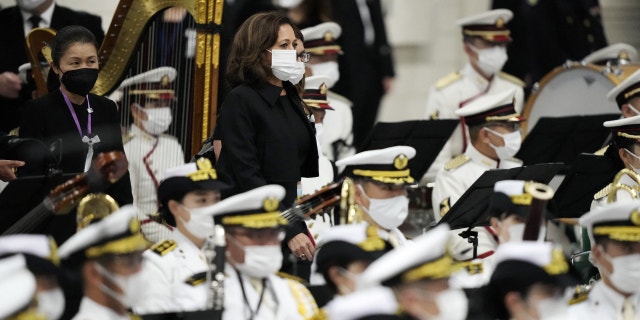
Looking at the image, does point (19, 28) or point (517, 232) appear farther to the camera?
point (19, 28)

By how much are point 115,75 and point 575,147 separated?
3.62m

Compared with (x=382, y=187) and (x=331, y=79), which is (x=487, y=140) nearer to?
(x=331, y=79)

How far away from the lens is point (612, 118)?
11555mm

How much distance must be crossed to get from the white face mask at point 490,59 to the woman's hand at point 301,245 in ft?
15.0

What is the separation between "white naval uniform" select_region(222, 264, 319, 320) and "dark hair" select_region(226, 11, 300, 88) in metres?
1.55

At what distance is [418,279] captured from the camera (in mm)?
6121

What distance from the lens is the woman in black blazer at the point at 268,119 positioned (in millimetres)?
8281

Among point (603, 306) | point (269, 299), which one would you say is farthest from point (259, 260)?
point (603, 306)

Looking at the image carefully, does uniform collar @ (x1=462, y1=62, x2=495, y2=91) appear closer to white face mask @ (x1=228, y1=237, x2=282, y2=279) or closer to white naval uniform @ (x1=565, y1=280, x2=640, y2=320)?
white naval uniform @ (x1=565, y1=280, x2=640, y2=320)

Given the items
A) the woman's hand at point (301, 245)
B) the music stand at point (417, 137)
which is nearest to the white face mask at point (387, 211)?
the woman's hand at point (301, 245)

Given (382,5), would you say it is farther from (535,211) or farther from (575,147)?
(535,211)

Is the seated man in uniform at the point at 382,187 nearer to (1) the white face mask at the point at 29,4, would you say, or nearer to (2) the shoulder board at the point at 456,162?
(2) the shoulder board at the point at 456,162

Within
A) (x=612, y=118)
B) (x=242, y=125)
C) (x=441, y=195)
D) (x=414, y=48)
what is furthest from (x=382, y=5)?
(x=242, y=125)

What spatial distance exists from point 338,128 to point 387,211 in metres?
3.81
